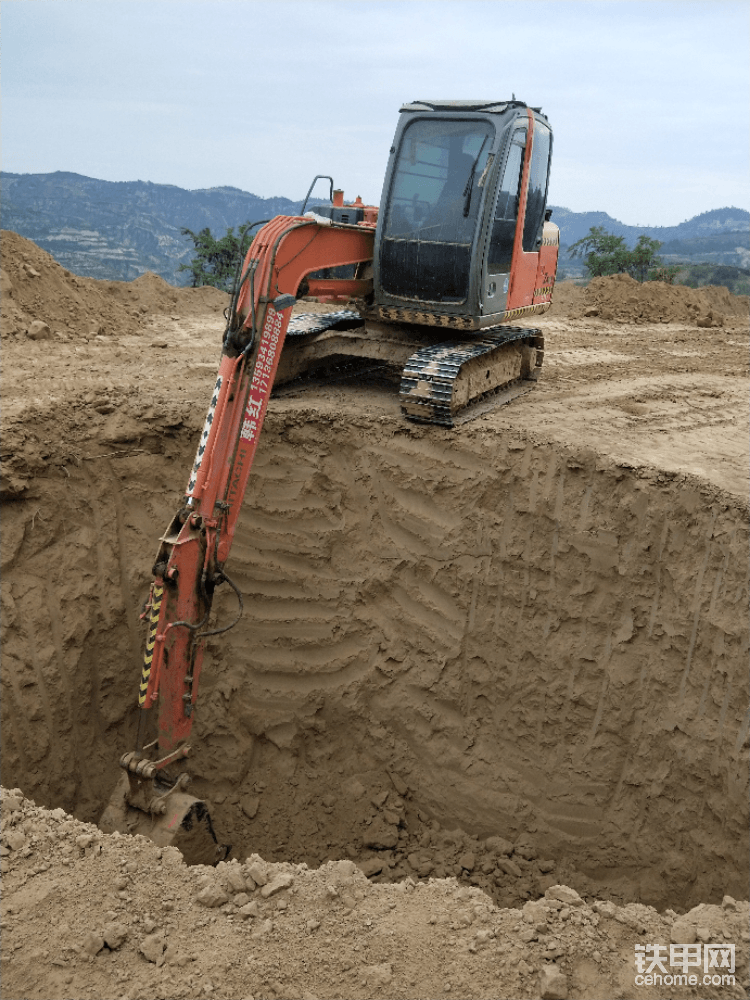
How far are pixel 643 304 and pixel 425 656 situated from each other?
984 centimetres

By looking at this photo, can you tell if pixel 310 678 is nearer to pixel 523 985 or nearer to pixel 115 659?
pixel 115 659

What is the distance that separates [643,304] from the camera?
14016 millimetres

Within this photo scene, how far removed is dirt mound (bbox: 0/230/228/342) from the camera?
9828 mm

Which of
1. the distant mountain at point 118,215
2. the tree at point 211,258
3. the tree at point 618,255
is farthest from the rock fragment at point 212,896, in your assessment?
the distant mountain at point 118,215

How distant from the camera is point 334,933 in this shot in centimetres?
340

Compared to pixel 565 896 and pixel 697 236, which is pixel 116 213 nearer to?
pixel 565 896

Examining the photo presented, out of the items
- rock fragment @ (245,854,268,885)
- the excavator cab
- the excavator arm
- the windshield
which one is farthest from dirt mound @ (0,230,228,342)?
rock fragment @ (245,854,268,885)

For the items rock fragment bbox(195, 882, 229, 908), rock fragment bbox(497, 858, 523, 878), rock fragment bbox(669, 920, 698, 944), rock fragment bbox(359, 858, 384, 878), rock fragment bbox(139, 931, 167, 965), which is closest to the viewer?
rock fragment bbox(139, 931, 167, 965)

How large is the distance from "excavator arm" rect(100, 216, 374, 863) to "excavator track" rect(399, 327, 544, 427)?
1.59m

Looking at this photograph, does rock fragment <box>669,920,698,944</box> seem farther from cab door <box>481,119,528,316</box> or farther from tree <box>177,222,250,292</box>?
tree <box>177,222,250,292</box>

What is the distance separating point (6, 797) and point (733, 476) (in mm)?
5184

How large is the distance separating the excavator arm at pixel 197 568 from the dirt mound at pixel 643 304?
9.82 metres

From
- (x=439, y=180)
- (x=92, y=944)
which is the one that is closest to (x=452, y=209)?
(x=439, y=180)

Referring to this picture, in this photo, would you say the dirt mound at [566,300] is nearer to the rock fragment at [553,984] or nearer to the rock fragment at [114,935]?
the rock fragment at [553,984]
